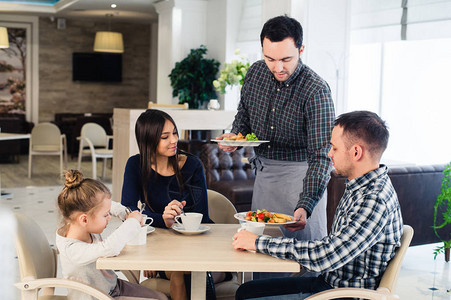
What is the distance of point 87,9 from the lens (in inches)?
460

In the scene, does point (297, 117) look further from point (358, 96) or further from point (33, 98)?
point (33, 98)

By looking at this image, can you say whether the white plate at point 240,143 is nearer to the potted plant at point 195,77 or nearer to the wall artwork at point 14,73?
the potted plant at point 195,77

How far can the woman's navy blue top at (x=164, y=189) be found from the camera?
265 centimetres

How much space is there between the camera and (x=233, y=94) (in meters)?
9.10

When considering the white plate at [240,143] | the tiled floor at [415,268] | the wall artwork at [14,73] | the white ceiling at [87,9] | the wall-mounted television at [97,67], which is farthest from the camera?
the wall-mounted television at [97,67]

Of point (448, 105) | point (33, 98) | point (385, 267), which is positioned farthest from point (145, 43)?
point (385, 267)

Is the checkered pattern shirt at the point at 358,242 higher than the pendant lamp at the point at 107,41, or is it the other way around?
the pendant lamp at the point at 107,41

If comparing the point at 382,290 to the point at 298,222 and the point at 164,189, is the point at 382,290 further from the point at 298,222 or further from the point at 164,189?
the point at 164,189

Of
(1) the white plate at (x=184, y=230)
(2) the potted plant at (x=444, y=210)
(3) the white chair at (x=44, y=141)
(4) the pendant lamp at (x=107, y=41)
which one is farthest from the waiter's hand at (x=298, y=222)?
(4) the pendant lamp at (x=107, y=41)

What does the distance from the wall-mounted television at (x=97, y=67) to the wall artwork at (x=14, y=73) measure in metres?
1.15

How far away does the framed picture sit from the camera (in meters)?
12.9

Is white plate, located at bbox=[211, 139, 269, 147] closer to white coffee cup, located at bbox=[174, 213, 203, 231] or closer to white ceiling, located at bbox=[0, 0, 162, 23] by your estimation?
white coffee cup, located at bbox=[174, 213, 203, 231]

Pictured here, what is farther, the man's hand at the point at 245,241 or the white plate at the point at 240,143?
the white plate at the point at 240,143

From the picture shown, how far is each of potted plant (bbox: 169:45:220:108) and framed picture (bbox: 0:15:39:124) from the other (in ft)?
16.7
